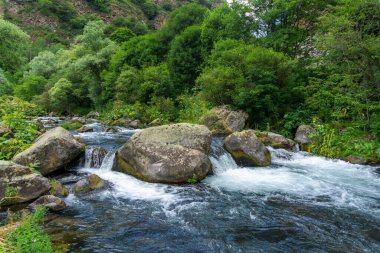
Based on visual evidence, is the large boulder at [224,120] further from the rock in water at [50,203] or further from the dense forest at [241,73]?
the rock in water at [50,203]

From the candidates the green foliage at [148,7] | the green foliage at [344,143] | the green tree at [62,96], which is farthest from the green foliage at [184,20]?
the green foliage at [148,7]

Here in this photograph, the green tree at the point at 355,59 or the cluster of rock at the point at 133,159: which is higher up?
the green tree at the point at 355,59

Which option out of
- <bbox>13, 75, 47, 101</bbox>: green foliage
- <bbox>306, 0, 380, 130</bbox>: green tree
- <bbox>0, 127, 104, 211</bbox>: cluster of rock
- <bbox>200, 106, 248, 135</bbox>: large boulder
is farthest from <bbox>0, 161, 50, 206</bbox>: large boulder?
<bbox>13, 75, 47, 101</bbox>: green foliage

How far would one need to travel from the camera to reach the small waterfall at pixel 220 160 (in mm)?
11906

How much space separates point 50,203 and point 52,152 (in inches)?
120

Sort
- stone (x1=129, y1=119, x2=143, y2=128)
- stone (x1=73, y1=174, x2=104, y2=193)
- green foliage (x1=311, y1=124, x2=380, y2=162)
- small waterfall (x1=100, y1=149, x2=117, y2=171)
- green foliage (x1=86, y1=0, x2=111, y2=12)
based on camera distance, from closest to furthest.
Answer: stone (x1=73, y1=174, x2=104, y2=193) < small waterfall (x1=100, y1=149, x2=117, y2=171) < green foliage (x1=311, y1=124, x2=380, y2=162) < stone (x1=129, y1=119, x2=143, y2=128) < green foliage (x1=86, y1=0, x2=111, y2=12)

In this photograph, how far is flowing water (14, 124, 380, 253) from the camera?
6.09 metres

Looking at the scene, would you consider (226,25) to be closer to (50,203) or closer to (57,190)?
(57,190)

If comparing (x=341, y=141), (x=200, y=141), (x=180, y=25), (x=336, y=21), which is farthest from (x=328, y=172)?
(x=180, y=25)

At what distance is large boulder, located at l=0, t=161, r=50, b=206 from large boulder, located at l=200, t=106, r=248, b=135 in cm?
1150

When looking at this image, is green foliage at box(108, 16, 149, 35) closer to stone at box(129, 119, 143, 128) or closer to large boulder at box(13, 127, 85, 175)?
stone at box(129, 119, 143, 128)

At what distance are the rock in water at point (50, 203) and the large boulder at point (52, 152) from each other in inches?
89.3

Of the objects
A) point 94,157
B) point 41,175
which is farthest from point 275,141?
Result: point 41,175

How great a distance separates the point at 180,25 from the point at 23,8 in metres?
74.3
